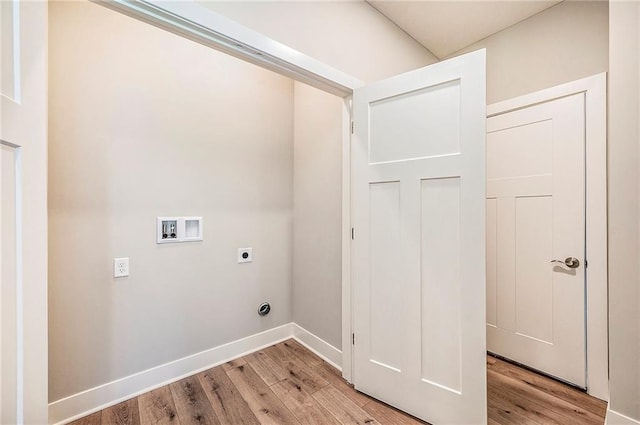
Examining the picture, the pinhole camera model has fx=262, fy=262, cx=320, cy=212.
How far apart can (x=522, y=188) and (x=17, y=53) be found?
9.31 feet

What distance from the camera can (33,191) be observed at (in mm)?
877

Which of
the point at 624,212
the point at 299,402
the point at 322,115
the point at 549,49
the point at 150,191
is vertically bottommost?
the point at 299,402

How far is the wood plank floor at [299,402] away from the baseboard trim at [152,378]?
49 mm

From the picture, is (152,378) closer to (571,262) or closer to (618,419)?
(618,419)

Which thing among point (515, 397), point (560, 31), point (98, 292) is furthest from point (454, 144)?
point (98, 292)

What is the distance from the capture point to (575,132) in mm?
1806

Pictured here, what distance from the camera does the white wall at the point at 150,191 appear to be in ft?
→ 4.90

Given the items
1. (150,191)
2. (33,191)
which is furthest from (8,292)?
(150,191)

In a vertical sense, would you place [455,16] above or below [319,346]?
above

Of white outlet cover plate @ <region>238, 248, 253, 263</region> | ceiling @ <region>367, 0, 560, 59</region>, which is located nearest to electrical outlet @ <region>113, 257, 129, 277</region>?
white outlet cover plate @ <region>238, 248, 253, 263</region>

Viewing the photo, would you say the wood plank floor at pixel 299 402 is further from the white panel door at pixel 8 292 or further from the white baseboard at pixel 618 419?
the white panel door at pixel 8 292

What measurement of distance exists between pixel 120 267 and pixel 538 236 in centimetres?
295

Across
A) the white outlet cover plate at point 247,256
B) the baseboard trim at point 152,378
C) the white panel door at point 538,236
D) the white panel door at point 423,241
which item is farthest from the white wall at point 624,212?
the white outlet cover plate at point 247,256

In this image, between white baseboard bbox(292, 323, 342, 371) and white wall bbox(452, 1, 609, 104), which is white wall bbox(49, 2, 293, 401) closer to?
white baseboard bbox(292, 323, 342, 371)
